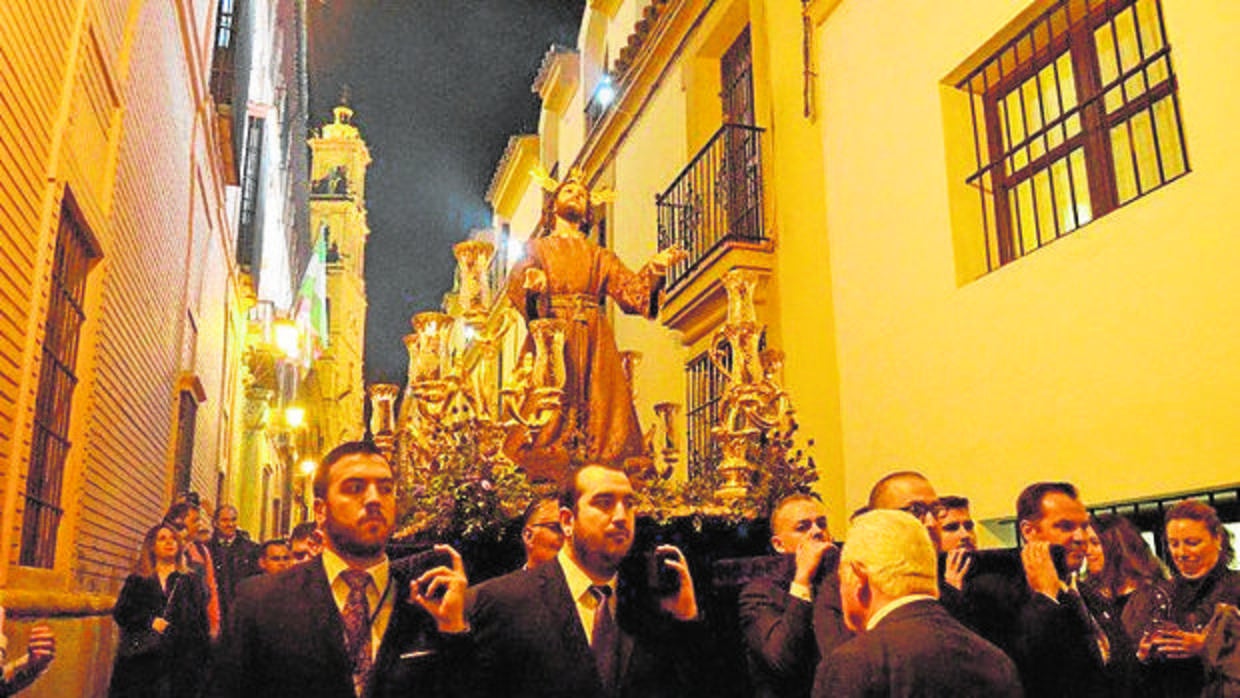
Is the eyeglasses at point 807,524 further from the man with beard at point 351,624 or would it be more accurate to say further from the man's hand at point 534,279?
the man's hand at point 534,279

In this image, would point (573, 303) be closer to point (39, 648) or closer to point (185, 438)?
point (39, 648)

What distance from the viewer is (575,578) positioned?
328 cm

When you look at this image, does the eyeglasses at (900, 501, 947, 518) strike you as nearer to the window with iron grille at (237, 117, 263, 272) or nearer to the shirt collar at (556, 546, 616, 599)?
the shirt collar at (556, 546, 616, 599)

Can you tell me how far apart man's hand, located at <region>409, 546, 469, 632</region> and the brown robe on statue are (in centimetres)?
380

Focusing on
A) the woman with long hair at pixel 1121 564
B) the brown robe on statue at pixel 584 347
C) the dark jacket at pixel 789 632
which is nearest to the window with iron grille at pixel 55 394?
the brown robe on statue at pixel 584 347

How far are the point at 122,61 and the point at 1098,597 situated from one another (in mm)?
6633

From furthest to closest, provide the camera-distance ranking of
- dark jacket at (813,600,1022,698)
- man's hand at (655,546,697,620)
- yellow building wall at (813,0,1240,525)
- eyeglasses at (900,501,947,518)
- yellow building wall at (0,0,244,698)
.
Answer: yellow building wall at (813,0,1240,525), yellow building wall at (0,0,244,698), eyeglasses at (900,501,947,518), man's hand at (655,546,697,620), dark jacket at (813,600,1022,698)

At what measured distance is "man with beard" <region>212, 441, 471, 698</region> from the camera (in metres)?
2.85

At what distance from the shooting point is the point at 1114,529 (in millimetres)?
4418

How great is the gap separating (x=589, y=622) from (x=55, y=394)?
4.34m

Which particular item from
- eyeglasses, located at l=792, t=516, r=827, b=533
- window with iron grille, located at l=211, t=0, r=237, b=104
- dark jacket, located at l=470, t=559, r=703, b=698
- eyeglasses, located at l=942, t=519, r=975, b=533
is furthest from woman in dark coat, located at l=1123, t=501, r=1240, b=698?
window with iron grille, located at l=211, t=0, r=237, b=104

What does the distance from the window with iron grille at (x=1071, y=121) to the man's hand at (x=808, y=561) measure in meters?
3.56

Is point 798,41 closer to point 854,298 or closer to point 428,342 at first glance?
point 854,298

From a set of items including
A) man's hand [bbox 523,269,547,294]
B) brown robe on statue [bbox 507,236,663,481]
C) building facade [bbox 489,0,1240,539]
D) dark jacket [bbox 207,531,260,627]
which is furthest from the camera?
man's hand [bbox 523,269,547,294]
